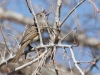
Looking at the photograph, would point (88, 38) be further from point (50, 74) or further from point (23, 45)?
point (23, 45)

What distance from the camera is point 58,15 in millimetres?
5059

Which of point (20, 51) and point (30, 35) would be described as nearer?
point (20, 51)

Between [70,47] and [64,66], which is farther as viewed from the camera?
[64,66]

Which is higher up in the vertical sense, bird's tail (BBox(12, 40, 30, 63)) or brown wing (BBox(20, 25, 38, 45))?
brown wing (BBox(20, 25, 38, 45))

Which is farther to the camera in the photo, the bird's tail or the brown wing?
the brown wing

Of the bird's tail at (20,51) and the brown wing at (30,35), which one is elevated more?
the brown wing at (30,35)

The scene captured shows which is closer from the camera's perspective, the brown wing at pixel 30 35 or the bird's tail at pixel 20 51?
the bird's tail at pixel 20 51

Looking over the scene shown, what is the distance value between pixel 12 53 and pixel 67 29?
4663 millimetres

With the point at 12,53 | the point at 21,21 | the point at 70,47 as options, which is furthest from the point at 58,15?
the point at 21,21

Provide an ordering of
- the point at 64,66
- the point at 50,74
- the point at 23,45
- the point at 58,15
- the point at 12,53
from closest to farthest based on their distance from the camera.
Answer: the point at 58,15 < the point at 12,53 < the point at 23,45 < the point at 50,74 < the point at 64,66

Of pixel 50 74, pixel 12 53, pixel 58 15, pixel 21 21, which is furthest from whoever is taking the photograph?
pixel 21 21

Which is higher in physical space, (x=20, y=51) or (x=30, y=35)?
(x=30, y=35)

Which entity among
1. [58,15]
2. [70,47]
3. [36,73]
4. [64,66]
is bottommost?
[64,66]

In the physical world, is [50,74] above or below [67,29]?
below
